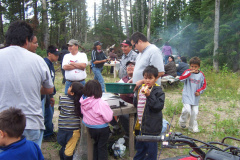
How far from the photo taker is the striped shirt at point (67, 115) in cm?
321

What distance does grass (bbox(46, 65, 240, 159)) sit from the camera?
4500 millimetres

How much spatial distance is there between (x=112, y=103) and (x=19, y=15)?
78.5ft

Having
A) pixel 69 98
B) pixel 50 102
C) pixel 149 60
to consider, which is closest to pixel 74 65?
pixel 50 102

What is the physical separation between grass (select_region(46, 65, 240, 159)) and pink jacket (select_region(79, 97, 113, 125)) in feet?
3.22

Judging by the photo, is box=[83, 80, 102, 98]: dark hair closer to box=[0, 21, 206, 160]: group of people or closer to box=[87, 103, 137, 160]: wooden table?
box=[0, 21, 206, 160]: group of people

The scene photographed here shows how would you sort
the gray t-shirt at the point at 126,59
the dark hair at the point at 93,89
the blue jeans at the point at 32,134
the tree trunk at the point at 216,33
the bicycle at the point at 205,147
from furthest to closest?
the tree trunk at the point at 216,33
the gray t-shirt at the point at 126,59
the dark hair at the point at 93,89
the blue jeans at the point at 32,134
the bicycle at the point at 205,147

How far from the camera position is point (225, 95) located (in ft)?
24.8

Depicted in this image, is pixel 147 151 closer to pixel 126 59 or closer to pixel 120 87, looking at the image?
pixel 120 87

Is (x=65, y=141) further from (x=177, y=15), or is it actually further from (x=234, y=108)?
(x=177, y=15)

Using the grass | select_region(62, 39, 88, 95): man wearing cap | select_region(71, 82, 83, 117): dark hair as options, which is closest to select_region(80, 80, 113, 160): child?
select_region(71, 82, 83, 117): dark hair

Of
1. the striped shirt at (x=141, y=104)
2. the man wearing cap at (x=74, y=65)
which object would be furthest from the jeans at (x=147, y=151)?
the man wearing cap at (x=74, y=65)

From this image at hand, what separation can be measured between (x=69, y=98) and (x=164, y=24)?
2368 cm

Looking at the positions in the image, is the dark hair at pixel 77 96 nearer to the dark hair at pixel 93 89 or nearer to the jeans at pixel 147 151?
the dark hair at pixel 93 89

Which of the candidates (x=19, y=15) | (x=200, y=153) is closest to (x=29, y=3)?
(x=19, y=15)
